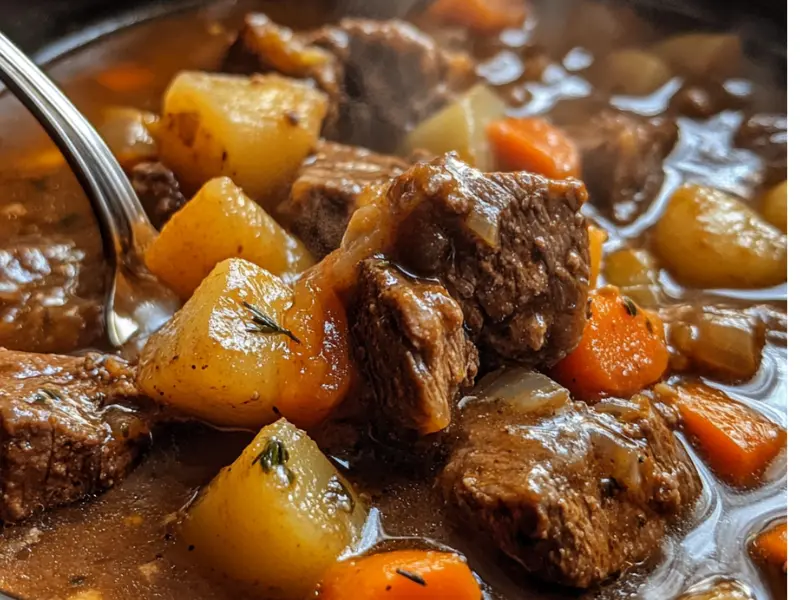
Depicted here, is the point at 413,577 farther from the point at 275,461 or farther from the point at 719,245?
the point at 719,245

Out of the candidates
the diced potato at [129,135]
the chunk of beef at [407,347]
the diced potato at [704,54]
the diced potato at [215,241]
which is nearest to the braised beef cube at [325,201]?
the diced potato at [215,241]

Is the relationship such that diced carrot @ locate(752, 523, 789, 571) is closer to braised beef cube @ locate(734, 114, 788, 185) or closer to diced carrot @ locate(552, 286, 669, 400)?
diced carrot @ locate(552, 286, 669, 400)

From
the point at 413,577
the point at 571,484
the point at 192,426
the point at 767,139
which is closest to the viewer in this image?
the point at 413,577

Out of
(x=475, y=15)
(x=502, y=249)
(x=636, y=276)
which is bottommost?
(x=636, y=276)

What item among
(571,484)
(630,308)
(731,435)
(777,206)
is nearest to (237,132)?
(630,308)

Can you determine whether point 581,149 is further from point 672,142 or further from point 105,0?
point 105,0

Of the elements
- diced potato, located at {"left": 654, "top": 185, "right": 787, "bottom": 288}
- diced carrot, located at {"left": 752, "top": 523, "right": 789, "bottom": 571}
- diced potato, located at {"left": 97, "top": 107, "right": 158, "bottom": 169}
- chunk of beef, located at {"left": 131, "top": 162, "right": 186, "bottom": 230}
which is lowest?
diced carrot, located at {"left": 752, "top": 523, "right": 789, "bottom": 571}

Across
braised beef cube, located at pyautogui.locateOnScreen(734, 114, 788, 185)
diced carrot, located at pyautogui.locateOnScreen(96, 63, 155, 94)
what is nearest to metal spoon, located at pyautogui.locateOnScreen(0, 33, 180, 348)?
diced carrot, located at pyautogui.locateOnScreen(96, 63, 155, 94)
